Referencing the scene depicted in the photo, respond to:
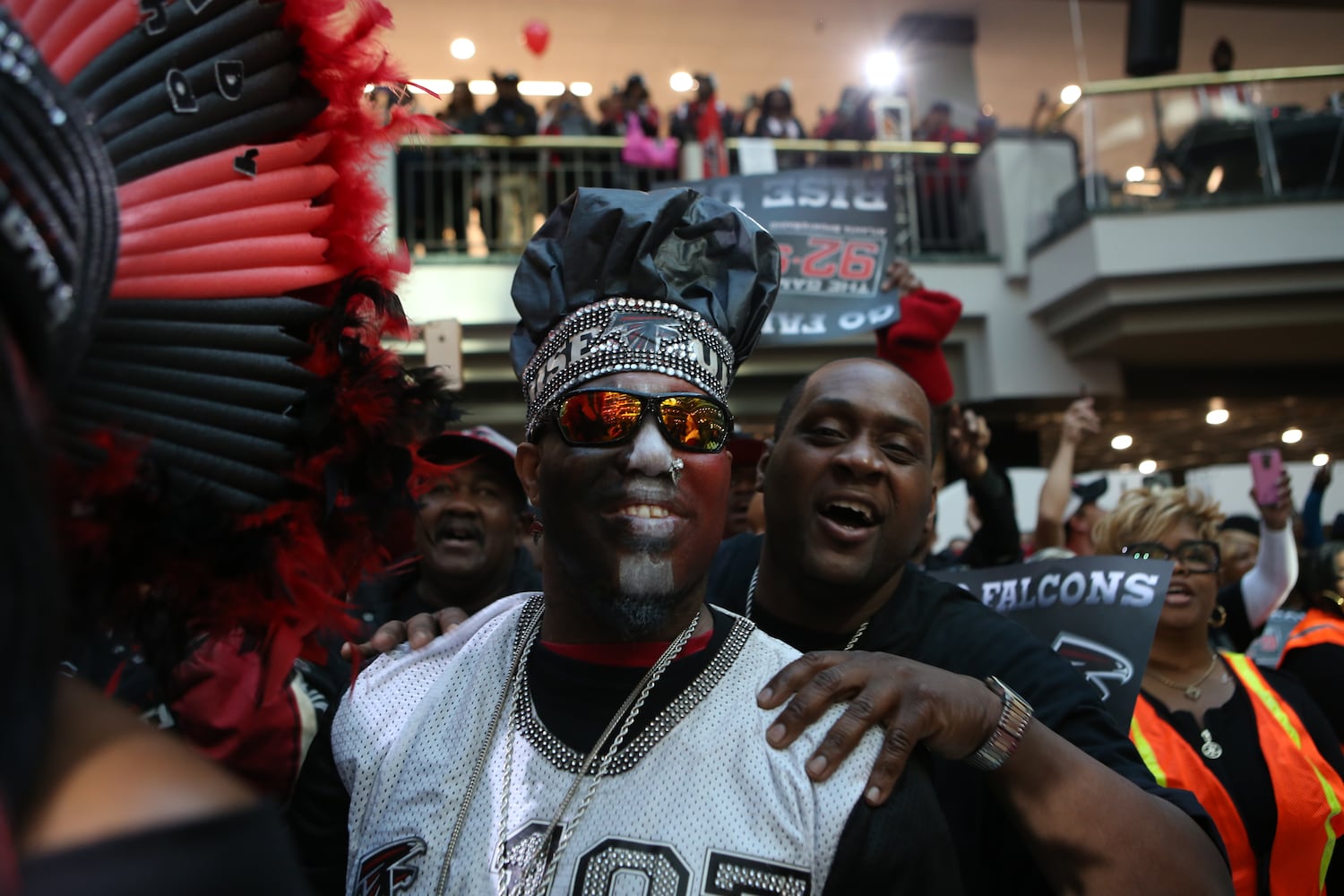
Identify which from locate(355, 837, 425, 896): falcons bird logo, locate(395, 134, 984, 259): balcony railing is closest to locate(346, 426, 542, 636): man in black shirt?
locate(355, 837, 425, 896): falcons bird logo

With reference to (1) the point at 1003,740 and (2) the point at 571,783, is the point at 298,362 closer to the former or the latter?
(2) the point at 571,783

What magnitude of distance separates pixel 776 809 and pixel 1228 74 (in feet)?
34.2

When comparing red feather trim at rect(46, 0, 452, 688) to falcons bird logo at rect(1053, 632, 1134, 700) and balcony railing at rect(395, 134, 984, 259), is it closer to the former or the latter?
falcons bird logo at rect(1053, 632, 1134, 700)

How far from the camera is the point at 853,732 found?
1.47 m

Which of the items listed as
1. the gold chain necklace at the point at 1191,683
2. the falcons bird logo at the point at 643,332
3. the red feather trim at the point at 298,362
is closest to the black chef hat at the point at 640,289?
the falcons bird logo at the point at 643,332

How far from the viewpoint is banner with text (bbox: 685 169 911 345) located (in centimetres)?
546

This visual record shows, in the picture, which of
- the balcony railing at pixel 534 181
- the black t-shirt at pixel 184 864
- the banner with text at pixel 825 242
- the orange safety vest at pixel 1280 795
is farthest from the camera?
the balcony railing at pixel 534 181

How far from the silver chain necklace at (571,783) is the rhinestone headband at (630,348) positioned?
0.43 metres

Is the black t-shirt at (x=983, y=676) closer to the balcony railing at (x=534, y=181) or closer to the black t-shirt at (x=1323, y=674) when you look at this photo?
the black t-shirt at (x=1323, y=674)

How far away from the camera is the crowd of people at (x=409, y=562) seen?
70cm

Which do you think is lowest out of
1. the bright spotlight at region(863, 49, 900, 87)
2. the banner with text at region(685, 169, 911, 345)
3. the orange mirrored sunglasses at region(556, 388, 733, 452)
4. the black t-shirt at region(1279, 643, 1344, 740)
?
the black t-shirt at region(1279, 643, 1344, 740)

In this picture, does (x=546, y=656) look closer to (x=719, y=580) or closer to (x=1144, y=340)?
(x=719, y=580)

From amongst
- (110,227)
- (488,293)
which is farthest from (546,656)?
(488,293)

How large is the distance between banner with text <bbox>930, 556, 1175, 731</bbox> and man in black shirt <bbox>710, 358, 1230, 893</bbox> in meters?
0.75
